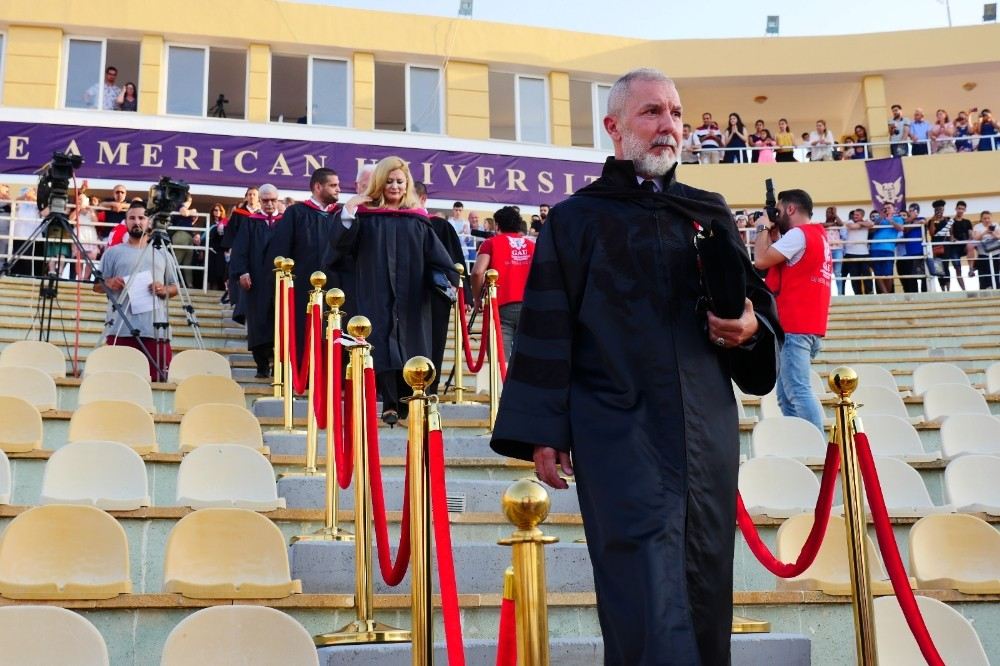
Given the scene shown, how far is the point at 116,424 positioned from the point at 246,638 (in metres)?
3.08

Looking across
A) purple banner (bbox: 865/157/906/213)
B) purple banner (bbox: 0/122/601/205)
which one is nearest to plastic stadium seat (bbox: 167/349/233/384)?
purple banner (bbox: 0/122/601/205)

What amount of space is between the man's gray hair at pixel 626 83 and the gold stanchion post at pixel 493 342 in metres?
3.87

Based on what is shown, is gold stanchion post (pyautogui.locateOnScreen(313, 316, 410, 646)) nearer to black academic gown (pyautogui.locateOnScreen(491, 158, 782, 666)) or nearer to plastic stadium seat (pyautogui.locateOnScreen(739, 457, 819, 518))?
black academic gown (pyautogui.locateOnScreen(491, 158, 782, 666))

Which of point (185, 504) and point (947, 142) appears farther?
point (947, 142)

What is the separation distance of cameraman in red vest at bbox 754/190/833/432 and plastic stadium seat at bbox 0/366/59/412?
4.47m

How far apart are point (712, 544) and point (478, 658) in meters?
1.29

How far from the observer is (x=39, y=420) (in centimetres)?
604

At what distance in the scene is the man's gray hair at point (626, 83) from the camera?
3260 mm

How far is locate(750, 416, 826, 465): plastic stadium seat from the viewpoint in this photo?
21.7ft

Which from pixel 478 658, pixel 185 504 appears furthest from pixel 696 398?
pixel 185 504

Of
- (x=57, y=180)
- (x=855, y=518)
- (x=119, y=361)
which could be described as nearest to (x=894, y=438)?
(x=855, y=518)

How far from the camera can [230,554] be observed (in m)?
4.38

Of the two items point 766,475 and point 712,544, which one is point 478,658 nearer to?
point 712,544

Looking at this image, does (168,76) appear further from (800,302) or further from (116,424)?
(800,302)
